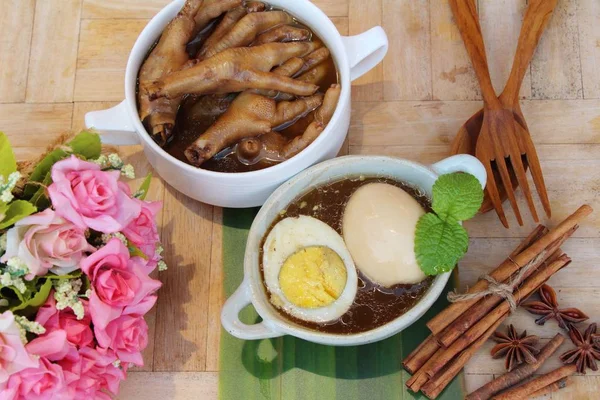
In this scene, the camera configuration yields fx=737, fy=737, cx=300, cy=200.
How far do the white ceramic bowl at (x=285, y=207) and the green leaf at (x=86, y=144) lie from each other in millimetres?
227

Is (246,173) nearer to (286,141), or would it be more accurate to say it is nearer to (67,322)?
(286,141)

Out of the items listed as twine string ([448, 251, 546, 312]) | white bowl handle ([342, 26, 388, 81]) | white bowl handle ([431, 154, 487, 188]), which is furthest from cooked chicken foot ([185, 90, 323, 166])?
twine string ([448, 251, 546, 312])

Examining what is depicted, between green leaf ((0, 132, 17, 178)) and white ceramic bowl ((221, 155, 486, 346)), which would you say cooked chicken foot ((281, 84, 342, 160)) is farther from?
green leaf ((0, 132, 17, 178))

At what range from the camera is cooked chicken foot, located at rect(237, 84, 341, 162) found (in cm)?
99

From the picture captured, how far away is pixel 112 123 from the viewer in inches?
38.5

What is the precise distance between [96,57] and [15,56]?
13cm

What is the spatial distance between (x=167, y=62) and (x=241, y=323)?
0.37 meters

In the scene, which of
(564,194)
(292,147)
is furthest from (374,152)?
(564,194)

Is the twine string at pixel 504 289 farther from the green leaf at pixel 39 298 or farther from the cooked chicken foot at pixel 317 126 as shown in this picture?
the green leaf at pixel 39 298

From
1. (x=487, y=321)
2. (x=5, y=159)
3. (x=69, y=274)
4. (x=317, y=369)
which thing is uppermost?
(x=5, y=159)

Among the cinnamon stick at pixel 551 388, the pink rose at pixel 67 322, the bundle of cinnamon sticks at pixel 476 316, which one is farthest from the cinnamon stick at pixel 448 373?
the pink rose at pixel 67 322

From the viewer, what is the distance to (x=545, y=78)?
116 centimetres

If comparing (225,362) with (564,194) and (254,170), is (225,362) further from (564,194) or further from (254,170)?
(564,194)

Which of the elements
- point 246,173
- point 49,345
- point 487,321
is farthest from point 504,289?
point 49,345
